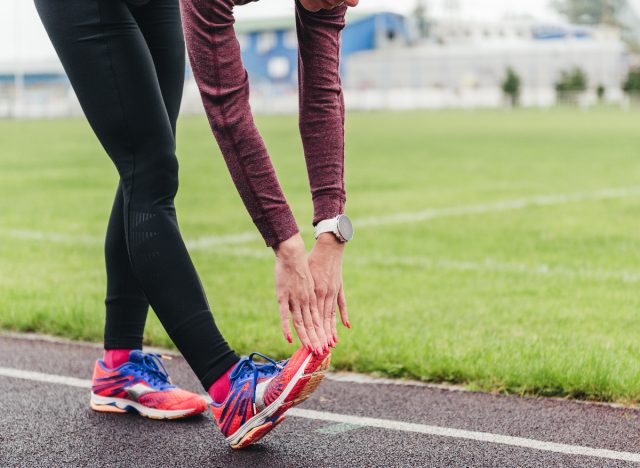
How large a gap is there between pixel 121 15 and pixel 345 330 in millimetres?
2163

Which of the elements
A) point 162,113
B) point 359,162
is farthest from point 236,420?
point 359,162

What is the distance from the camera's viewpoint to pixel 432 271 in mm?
6402

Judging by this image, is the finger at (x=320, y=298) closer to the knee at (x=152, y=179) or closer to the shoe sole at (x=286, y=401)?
the shoe sole at (x=286, y=401)

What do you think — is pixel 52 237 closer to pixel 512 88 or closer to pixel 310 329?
pixel 310 329

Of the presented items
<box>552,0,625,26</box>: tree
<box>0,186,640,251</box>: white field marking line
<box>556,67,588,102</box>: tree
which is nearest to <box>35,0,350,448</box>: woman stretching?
<box>0,186,640,251</box>: white field marking line

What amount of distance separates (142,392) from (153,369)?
0.09 meters

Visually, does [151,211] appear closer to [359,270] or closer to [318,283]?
[318,283]

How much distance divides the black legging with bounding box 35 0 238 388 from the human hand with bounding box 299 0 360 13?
1.97ft

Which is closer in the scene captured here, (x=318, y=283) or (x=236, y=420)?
(x=318, y=283)

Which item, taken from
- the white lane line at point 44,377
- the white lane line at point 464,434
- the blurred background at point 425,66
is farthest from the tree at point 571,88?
the white lane line at point 464,434

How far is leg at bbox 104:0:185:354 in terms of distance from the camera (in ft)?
10.3

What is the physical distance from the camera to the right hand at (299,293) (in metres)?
2.49

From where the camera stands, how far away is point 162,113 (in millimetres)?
2873

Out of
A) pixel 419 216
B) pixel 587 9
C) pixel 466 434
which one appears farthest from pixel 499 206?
pixel 587 9
